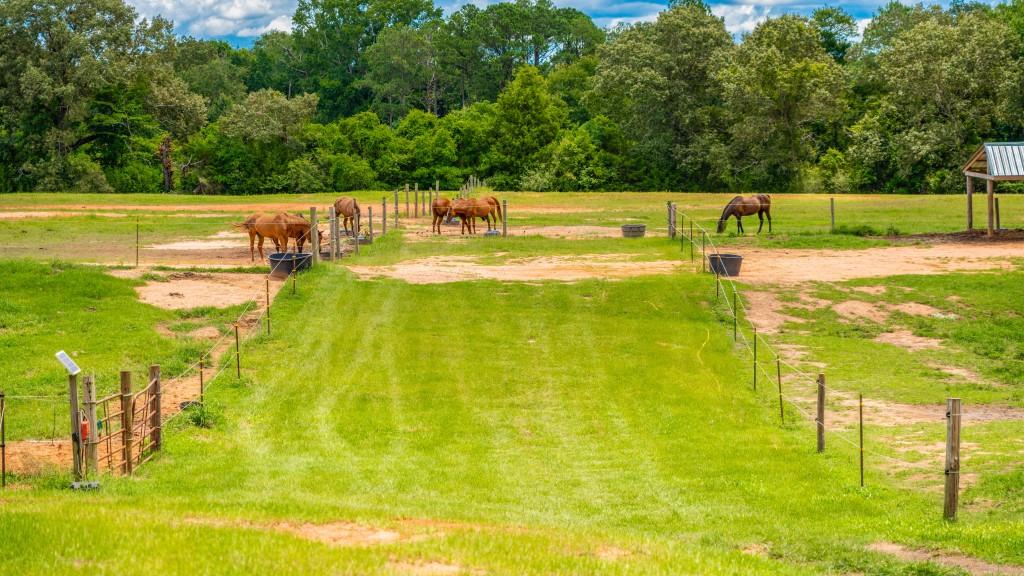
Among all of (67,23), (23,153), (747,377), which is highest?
(67,23)

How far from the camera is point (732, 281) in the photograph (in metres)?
30.5

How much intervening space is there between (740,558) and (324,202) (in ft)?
182

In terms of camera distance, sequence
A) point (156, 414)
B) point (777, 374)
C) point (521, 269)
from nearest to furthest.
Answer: point (156, 414) < point (777, 374) < point (521, 269)

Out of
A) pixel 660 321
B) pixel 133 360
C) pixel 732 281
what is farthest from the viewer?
pixel 732 281

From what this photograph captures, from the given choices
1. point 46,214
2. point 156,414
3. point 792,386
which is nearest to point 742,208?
point 792,386

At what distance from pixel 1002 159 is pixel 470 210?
18.9 meters

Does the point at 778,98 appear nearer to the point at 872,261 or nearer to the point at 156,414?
the point at 872,261

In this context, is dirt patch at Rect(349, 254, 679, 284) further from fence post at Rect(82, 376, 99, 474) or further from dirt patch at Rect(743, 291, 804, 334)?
fence post at Rect(82, 376, 99, 474)

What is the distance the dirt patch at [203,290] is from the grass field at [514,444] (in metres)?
0.68

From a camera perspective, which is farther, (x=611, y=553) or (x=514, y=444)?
(x=514, y=444)

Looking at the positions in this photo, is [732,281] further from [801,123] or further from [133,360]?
[801,123]

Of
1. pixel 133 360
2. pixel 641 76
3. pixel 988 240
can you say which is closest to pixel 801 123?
pixel 641 76

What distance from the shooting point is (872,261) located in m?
35.2

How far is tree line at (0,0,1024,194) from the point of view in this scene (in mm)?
70000
